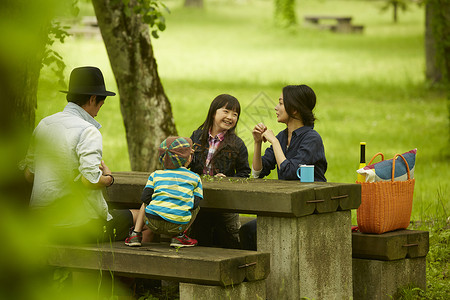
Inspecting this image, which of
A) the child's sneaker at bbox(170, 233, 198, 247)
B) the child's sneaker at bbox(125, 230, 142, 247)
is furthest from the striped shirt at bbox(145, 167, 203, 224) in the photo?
the child's sneaker at bbox(125, 230, 142, 247)

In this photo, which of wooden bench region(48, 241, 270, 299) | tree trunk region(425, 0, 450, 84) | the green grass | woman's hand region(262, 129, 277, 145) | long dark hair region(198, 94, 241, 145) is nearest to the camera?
wooden bench region(48, 241, 270, 299)

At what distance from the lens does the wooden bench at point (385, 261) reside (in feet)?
16.4

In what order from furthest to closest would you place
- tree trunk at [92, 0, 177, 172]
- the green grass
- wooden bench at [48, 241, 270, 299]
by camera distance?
the green grass
tree trunk at [92, 0, 177, 172]
wooden bench at [48, 241, 270, 299]

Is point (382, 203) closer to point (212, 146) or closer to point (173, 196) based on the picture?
point (212, 146)

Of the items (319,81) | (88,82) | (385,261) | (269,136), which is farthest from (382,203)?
(319,81)

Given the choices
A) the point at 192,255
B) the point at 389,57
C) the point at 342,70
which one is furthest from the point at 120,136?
the point at 389,57

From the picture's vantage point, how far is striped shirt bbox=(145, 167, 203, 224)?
14.3ft

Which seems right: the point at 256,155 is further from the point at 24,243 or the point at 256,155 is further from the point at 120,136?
the point at 120,136

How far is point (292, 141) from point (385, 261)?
39.2 inches

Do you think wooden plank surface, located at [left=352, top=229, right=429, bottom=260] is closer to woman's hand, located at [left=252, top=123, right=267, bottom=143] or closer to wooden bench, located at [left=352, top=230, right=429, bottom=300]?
wooden bench, located at [left=352, top=230, right=429, bottom=300]

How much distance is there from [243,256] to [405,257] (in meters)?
1.53

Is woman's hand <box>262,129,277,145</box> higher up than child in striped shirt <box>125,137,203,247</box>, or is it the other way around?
Result: woman's hand <box>262,129,277,145</box>

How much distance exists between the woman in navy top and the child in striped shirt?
2.58 ft

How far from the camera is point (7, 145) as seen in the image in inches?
33.0
